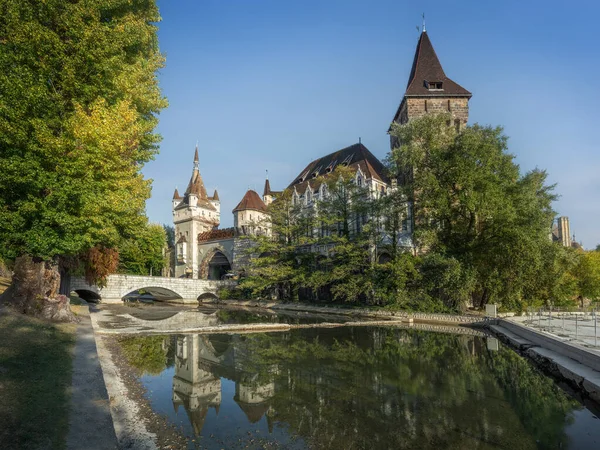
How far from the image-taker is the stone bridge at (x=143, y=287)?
119 ft

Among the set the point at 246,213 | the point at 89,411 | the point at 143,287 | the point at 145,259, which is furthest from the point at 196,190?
the point at 89,411

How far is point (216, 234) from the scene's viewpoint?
5991 centimetres

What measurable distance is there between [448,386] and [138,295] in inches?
2179

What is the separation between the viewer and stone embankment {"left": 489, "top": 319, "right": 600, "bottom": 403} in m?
9.59

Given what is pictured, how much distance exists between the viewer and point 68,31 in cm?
1352

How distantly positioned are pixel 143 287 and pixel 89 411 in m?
35.5

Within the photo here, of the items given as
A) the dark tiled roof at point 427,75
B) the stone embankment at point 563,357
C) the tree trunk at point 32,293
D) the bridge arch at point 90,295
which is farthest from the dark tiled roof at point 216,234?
the stone embankment at point 563,357

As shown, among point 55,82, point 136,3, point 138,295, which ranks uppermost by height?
point 136,3

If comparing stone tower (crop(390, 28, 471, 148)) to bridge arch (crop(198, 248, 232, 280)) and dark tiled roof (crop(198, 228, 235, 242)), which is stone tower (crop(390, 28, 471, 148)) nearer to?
dark tiled roof (crop(198, 228, 235, 242))

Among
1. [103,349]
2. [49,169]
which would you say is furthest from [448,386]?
[49,169]

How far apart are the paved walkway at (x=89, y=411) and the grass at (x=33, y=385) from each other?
127 mm

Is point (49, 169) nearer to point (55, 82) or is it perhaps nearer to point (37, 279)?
point (55, 82)

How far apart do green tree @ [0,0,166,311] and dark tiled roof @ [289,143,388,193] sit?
27.5 meters

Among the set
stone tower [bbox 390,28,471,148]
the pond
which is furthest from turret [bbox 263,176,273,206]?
the pond
